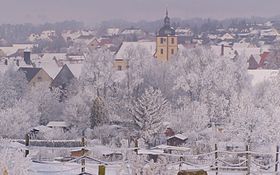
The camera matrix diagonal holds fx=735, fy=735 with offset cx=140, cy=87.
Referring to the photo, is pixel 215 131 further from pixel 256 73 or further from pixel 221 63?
pixel 256 73

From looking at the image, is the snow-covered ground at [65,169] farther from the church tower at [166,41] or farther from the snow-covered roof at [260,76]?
the church tower at [166,41]

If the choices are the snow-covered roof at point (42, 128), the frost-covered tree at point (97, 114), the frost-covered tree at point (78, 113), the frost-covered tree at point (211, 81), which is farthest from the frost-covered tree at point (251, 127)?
the snow-covered roof at point (42, 128)

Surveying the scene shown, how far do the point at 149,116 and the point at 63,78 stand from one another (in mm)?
10464

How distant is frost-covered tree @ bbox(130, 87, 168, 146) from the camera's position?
2158 cm

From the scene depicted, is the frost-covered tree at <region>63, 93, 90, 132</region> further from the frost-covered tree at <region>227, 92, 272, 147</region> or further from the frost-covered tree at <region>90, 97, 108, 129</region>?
the frost-covered tree at <region>227, 92, 272, 147</region>

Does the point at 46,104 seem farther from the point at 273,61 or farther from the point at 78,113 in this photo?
the point at 273,61

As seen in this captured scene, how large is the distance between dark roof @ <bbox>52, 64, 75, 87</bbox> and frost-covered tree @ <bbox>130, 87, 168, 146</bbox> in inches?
331

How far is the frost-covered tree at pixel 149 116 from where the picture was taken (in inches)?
850

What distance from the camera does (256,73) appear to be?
30.9m

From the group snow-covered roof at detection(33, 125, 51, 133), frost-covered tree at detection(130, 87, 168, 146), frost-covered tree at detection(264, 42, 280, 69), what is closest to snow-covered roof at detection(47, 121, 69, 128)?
snow-covered roof at detection(33, 125, 51, 133)

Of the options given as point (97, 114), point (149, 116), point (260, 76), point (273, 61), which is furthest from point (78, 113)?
point (273, 61)

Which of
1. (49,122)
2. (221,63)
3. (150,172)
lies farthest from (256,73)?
(150,172)

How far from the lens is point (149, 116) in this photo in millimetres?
22000

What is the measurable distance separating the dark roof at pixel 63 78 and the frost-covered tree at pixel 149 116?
842 cm
